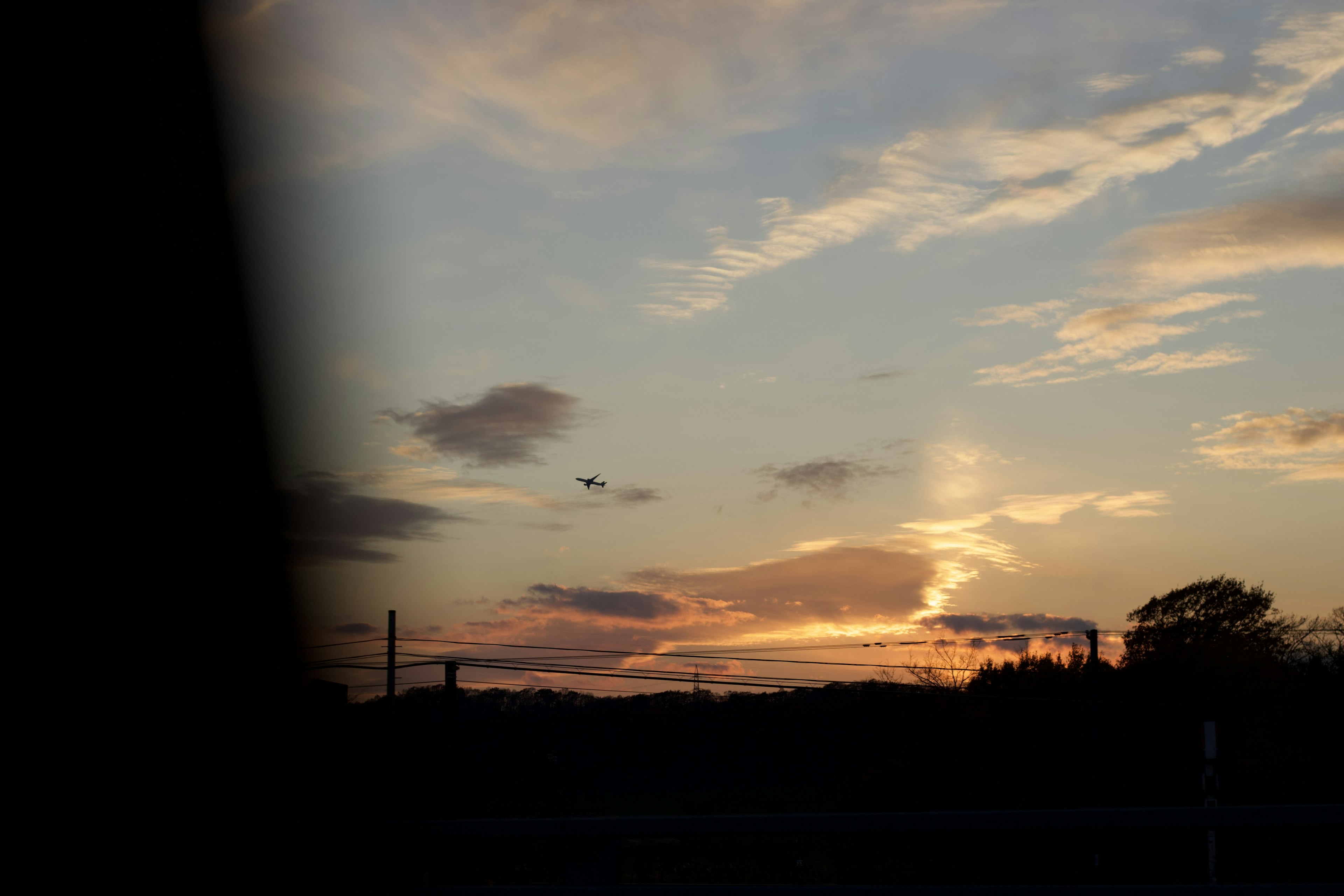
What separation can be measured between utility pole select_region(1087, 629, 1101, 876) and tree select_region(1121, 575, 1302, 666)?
1309cm

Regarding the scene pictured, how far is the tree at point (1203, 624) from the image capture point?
55.8 meters

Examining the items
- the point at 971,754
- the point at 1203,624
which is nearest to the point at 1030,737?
the point at 971,754

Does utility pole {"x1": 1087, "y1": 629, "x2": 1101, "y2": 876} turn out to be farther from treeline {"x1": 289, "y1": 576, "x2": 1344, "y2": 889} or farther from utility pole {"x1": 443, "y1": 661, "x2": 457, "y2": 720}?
utility pole {"x1": 443, "y1": 661, "x2": 457, "y2": 720}

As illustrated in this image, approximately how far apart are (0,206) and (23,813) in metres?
2.52

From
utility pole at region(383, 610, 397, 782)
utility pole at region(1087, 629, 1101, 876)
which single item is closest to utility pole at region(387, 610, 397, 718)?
utility pole at region(383, 610, 397, 782)

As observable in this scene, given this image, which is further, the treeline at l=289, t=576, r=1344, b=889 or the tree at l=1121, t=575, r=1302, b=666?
the tree at l=1121, t=575, r=1302, b=666

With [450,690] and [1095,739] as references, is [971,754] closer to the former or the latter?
[1095,739]

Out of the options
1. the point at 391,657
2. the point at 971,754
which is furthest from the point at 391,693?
the point at 971,754

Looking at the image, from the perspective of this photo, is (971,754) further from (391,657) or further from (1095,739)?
(391,657)

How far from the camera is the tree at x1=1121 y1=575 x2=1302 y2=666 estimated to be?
183ft

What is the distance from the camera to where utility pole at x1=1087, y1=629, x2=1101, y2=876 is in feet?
129

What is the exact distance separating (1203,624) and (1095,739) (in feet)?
75.3

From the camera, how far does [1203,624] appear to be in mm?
59156

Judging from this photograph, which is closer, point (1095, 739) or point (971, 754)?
point (1095, 739)
